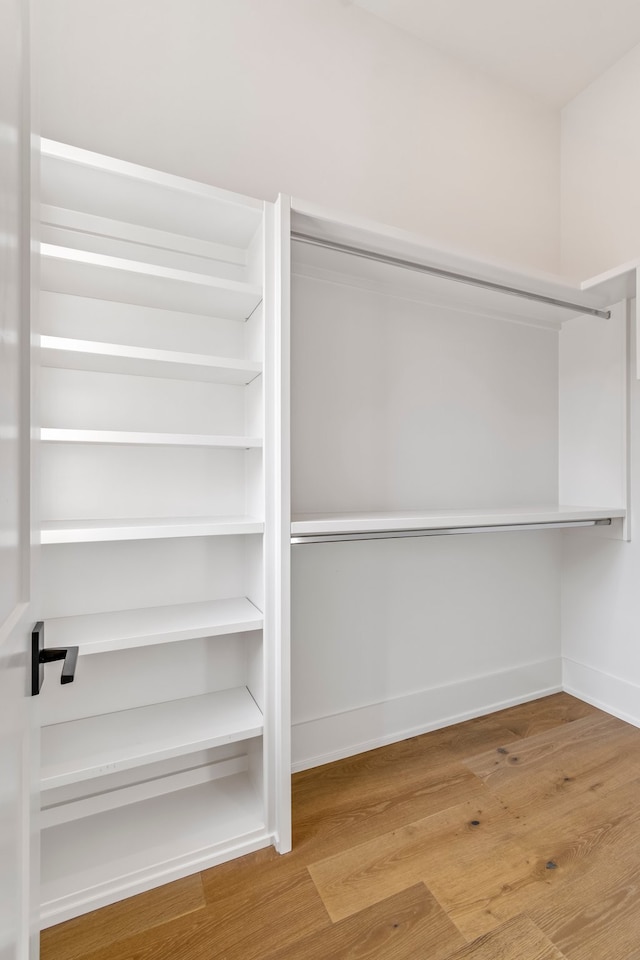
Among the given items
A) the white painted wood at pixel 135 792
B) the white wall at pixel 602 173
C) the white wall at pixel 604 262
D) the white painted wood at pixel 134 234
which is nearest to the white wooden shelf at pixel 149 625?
the white painted wood at pixel 135 792

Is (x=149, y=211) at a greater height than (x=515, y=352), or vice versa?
(x=149, y=211)

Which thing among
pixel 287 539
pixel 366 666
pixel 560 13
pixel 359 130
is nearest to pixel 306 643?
pixel 366 666

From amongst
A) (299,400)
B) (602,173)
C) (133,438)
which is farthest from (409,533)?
(602,173)

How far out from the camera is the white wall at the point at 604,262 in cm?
199

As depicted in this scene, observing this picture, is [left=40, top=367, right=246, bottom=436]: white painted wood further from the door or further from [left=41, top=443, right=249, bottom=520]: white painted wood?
the door

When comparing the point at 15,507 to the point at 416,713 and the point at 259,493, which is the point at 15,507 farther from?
the point at 416,713

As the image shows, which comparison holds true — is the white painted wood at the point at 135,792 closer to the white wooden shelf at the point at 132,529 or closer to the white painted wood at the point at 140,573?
the white painted wood at the point at 140,573

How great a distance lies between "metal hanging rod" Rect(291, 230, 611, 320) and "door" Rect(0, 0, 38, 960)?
0.93 m

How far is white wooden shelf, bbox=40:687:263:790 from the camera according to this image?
1.15 metres

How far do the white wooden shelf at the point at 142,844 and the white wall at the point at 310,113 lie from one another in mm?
2052

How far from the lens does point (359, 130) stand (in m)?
1.83

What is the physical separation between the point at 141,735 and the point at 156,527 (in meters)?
0.60

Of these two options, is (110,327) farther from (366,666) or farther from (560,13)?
(560,13)

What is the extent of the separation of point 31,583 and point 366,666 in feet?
4.73
